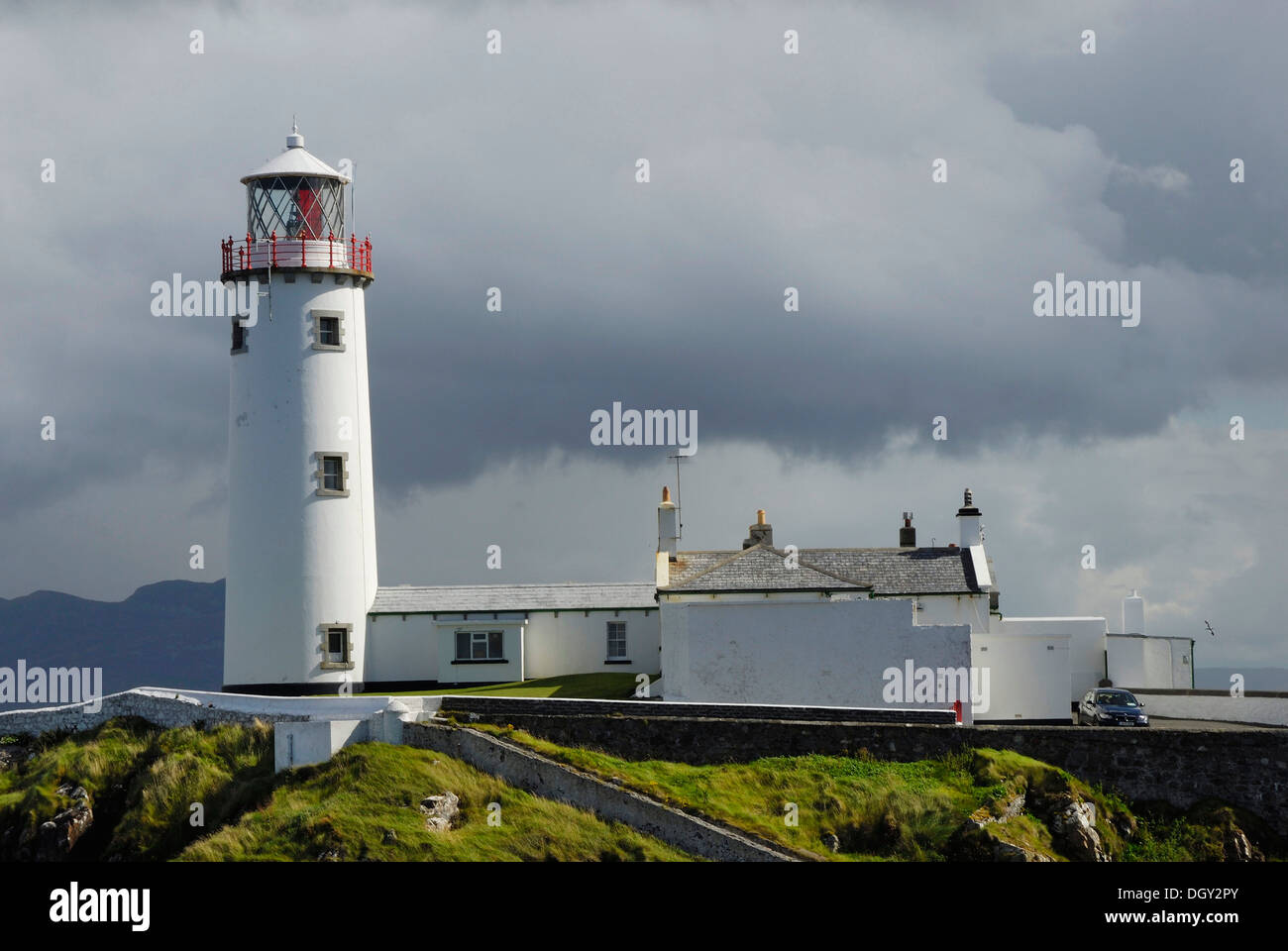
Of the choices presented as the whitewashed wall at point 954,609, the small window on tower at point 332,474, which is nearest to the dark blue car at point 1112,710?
the whitewashed wall at point 954,609

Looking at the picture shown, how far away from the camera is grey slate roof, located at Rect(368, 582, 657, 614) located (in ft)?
162

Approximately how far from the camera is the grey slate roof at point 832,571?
43812 millimetres

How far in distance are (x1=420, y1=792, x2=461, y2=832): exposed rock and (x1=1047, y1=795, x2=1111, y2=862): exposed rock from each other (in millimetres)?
12229

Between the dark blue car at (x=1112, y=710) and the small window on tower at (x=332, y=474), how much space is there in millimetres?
20302

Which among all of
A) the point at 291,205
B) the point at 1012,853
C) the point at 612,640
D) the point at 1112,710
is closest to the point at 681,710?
the point at 1012,853

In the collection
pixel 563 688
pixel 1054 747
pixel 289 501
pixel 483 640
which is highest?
pixel 289 501

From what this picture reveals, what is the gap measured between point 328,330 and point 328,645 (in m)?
8.58

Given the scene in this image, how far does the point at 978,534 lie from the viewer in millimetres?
50406

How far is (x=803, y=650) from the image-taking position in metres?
42.5

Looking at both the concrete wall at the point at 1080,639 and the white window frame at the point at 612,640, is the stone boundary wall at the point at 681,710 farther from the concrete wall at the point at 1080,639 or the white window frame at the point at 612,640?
the concrete wall at the point at 1080,639

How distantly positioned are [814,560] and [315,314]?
49.8 ft

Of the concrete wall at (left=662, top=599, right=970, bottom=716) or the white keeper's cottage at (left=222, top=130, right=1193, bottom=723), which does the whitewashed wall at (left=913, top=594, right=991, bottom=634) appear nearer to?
the white keeper's cottage at (left=222, top=130, right=1193, bottom=723)

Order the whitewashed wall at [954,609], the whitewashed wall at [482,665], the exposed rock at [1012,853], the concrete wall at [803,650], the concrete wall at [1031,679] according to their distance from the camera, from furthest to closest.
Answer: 1. the whitewashed wall at [482,665]
2. the whitewashed wall at [954,609]
3. the concrete wall at [1031,679]
4. the concrete wall at [803,650]
5. the exposed rock at [1012,853]

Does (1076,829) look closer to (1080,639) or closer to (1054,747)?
(1054,747)
